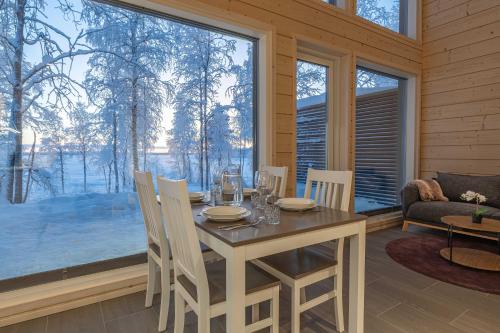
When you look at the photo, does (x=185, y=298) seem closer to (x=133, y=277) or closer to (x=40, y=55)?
(x=133, y=277)

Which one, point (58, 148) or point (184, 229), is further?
point (58, 148)

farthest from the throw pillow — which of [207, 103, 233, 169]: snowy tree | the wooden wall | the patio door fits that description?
[207, 103, 233, 169]: snowy tree

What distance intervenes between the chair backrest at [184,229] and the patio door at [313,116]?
2015 millimetres

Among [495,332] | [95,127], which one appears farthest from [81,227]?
[495,332]

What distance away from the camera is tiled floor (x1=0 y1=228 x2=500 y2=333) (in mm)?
1719

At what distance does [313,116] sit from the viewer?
3.48 m

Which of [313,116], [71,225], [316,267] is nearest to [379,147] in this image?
[313,116]

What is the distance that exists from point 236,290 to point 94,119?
1834 millimetres

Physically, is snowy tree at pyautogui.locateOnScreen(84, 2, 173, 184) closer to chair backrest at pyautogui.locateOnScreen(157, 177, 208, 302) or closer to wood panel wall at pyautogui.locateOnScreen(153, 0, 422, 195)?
wood panel wall at pyautogui.locateOnScreen(153, 0, 422, 195)

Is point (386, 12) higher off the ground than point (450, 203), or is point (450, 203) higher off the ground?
point (386, 12)

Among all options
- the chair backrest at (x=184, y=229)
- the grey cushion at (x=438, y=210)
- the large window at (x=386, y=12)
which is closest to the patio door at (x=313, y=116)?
the large window at (x=386, y=12)

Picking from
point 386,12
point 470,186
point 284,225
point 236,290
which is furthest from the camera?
point 386,12

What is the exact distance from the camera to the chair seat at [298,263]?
150 cm

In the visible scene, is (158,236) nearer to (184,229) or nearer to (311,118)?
(184,229)
